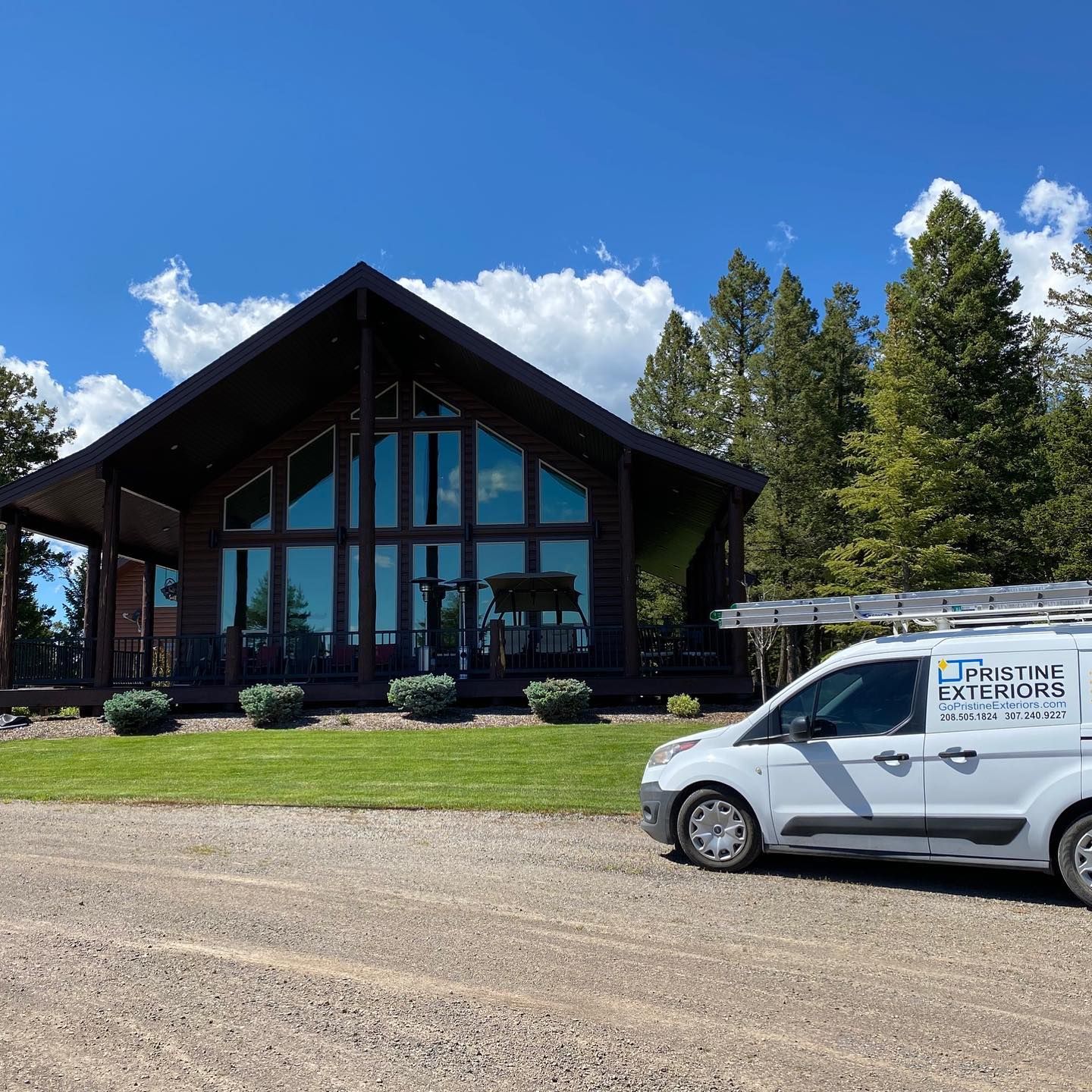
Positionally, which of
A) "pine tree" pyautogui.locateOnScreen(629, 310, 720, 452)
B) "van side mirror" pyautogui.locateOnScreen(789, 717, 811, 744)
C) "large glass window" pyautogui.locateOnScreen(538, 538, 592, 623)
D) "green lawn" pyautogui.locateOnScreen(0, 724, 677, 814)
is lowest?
"green lawn" pyautogui.locateOnScreen(0, 724, 677, 814)

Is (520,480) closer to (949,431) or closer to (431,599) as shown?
(431,599)

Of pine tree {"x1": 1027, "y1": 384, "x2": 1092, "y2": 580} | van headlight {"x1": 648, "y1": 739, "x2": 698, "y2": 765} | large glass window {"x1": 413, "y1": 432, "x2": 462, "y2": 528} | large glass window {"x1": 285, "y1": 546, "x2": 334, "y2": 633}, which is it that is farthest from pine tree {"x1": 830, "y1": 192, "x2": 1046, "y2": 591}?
van headlight {"x1": 648, "y1": 739, "x2": 698, "y2": 765}

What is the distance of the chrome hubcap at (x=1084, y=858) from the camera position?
19.8ft

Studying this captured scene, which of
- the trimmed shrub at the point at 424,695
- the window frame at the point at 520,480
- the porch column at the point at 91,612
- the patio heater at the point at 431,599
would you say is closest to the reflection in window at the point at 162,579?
the porch column at the point at 91,612

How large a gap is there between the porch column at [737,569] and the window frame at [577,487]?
437 cm

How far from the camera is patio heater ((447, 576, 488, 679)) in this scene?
60.8 ft

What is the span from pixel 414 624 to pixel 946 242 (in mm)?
23890

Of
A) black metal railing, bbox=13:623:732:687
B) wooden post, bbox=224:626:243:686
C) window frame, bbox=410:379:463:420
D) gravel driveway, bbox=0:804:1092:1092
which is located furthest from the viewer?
window frame, bbox=410:379:463:420

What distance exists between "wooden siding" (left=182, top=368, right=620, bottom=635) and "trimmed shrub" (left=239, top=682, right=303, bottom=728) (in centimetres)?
474

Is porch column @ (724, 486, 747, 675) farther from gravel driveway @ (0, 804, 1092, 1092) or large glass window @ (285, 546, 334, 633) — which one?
gravel driveway @ (0, 804, 1092, 1092)

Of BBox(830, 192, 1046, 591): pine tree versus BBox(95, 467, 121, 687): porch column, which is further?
BBox(830, 192, 1046, 591): pine tree

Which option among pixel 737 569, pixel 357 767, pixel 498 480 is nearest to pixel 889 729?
pixel 357 767

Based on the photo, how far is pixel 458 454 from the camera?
2123 cm

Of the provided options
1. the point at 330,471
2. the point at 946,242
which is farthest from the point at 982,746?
the point at 946,242
